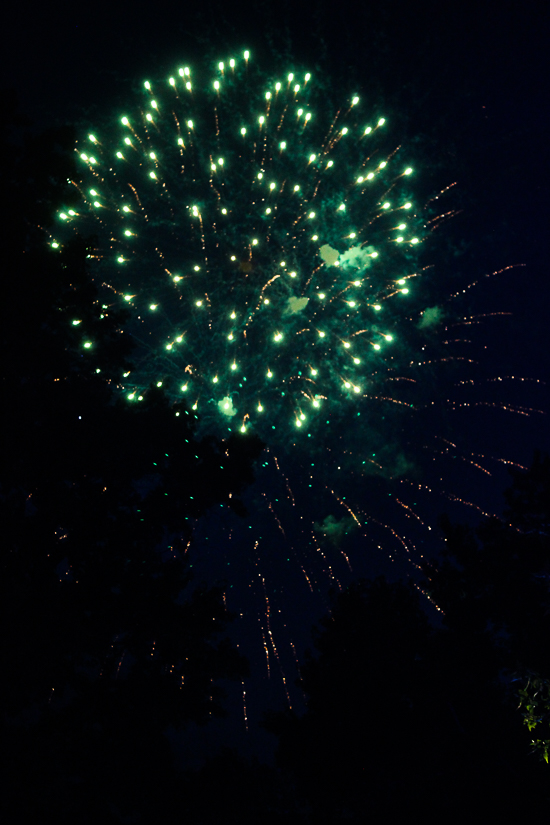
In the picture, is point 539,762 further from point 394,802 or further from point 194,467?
point 194,467

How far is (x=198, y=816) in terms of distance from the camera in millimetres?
7773

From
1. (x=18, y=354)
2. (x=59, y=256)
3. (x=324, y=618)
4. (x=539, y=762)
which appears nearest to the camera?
(x=18, y=354)

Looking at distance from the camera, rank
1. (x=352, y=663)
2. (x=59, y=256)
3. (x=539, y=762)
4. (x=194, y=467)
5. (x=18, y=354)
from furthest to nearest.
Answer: (x=352, y=663)
(x=539, y=762)
(x=194, y=467)
(x=59, y=256)
(x=18, y=354)

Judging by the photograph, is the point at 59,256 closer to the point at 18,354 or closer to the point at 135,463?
the point at 18,354

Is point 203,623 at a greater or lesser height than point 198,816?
greater

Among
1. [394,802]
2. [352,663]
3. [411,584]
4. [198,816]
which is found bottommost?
[394,802]

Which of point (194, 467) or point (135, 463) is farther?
point (194, 467)

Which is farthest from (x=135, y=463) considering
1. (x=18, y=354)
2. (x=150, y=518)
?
(x=18, y=354)

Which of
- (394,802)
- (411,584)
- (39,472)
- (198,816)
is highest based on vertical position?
(39,472)

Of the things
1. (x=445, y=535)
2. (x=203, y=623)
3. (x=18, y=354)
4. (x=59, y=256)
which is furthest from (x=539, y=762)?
(x=59, y=256)

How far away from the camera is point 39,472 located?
6688mm

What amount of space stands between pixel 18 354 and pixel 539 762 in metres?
14.7

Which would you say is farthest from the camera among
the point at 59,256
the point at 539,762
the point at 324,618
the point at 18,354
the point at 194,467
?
the point at 324,618

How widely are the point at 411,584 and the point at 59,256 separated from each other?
606 inches
